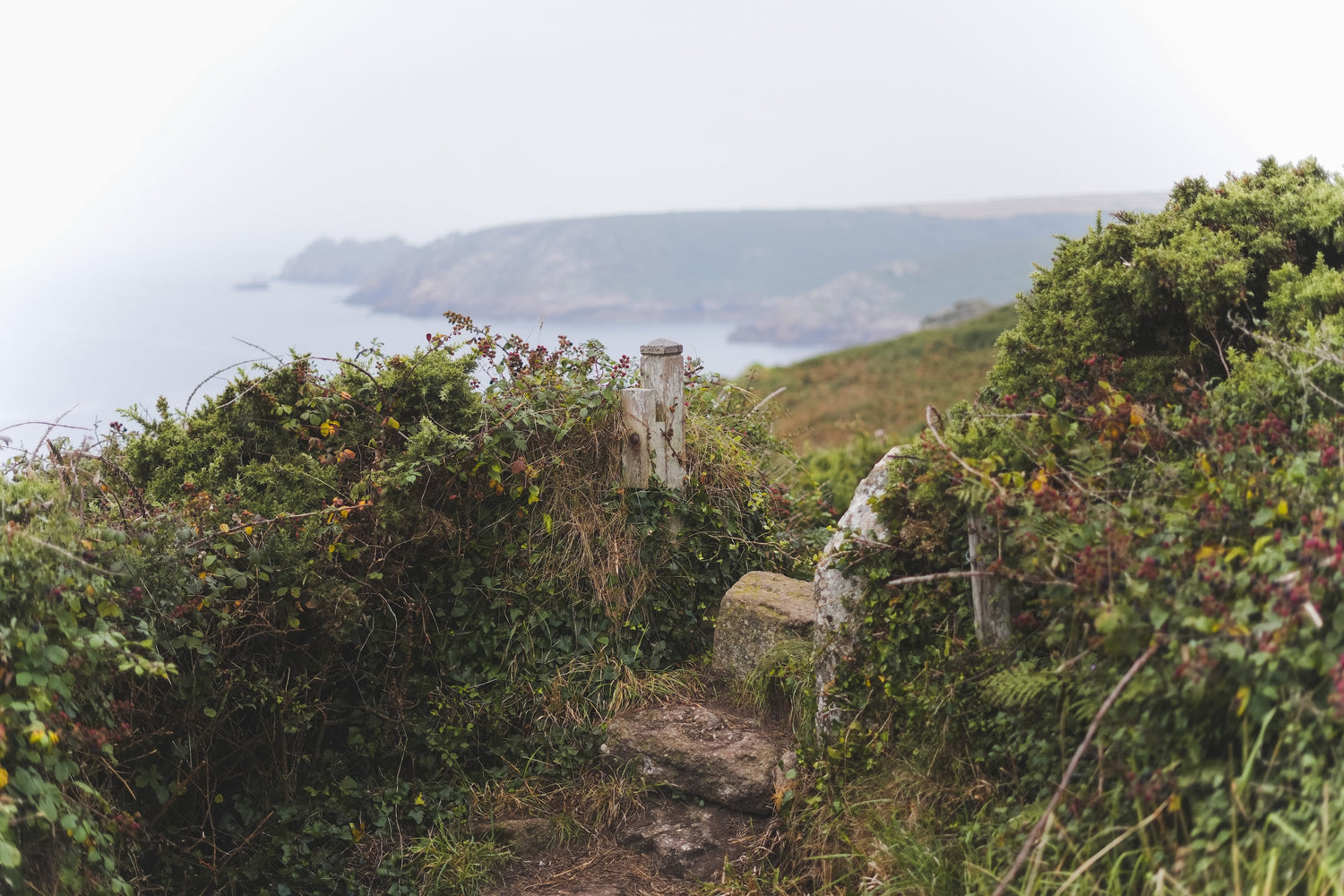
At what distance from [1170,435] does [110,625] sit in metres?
4.18

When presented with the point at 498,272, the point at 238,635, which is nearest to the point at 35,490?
the point at 238,635

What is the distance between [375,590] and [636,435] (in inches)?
69.7

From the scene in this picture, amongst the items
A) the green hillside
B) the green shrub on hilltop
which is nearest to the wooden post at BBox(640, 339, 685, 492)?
the green shrub on hilltop

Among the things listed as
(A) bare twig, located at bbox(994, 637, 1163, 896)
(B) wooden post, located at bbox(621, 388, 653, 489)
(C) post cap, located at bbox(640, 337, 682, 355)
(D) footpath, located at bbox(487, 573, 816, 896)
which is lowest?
(D) footpath, located at bbox(487, 573, 816, 896)

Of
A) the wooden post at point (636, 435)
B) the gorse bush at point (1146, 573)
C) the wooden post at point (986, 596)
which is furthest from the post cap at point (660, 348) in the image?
the wooden post at point (986, 596)

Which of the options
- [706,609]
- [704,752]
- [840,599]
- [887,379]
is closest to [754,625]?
[706,609]

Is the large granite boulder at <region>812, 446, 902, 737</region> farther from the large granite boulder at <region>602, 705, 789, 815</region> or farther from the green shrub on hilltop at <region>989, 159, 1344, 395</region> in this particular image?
the green shrub on hilltop at <region>989, 159, 1344, 395</region>

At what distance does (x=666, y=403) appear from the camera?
18.9ft

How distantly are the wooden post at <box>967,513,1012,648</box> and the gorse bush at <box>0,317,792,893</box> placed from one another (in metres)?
2.27

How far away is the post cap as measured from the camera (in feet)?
18.6

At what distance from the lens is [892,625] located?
13.2ft

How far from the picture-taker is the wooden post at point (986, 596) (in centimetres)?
361

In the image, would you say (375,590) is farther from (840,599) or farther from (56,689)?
(840,599)

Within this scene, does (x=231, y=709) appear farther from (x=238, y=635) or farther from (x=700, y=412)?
(x=700, y=412)
